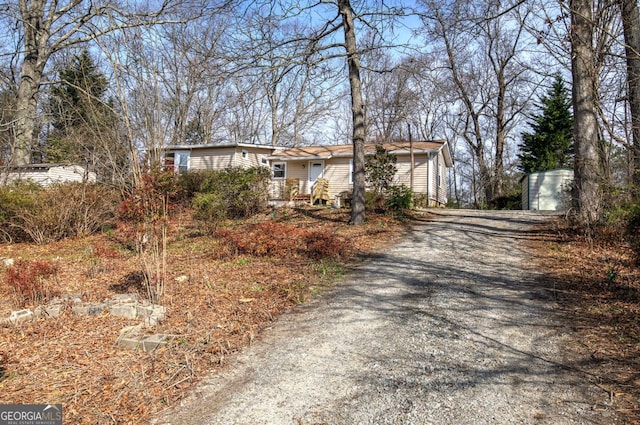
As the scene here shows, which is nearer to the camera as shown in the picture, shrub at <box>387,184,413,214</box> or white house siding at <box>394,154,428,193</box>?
shrub at <box>387,184,413,214</box>

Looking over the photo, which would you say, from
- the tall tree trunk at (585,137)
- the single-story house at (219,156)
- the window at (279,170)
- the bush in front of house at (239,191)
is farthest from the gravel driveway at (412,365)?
the single-story house at (219,156)

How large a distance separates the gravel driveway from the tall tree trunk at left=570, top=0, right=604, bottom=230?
3.41 meters

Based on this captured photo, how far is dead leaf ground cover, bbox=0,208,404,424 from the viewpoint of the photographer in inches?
124

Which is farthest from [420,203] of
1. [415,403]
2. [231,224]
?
[415,403]

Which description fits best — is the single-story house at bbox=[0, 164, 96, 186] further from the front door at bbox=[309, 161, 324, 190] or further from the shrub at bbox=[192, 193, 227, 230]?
the front door at bbox=[309, 161, 324, 190]

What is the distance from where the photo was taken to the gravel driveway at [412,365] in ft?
9.24

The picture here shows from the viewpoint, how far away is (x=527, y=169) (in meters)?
24.2

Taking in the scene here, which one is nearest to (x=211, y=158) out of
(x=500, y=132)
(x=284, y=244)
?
(x=284, y=244)

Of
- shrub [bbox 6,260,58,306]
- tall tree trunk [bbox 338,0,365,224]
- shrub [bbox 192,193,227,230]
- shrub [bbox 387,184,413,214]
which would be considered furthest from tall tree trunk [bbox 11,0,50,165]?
shrub [bbox 387,184,413,214]

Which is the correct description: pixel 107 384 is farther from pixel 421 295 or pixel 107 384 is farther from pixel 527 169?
pixel 527 169

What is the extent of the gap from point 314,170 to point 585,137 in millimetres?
12831

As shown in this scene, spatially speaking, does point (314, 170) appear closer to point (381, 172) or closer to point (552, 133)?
point (381, 172)

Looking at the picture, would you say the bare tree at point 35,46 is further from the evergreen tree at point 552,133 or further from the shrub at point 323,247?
the evergreen tree at point 552,133

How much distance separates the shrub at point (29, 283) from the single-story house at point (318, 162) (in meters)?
12.0
